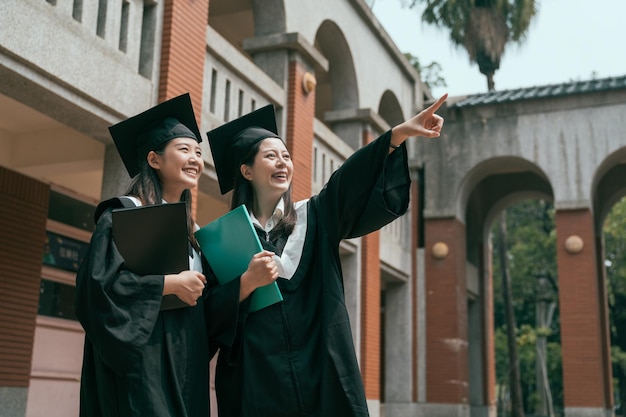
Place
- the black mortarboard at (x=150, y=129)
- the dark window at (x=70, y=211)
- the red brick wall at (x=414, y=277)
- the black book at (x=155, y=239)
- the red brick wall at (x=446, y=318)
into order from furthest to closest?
the red brick wall at (x=414, y=277), the red brick wall at (x=446, y=318), the dark window at (x=70, y=211), the black mortarboard at (x=150, y=129), the black book at (x=155, y=239)

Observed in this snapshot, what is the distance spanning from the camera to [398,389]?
647 inches

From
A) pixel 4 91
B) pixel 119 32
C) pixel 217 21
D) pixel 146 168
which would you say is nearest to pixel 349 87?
pixel 217 21

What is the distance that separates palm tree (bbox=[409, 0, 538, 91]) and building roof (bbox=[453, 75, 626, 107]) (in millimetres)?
6563

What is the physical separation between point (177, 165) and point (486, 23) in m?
22.3

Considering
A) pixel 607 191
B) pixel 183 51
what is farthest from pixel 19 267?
pixel 607 191

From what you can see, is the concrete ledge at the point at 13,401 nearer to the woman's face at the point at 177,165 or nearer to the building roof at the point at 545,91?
the woman's face at the point at 177,165

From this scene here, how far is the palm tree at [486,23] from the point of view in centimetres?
2406

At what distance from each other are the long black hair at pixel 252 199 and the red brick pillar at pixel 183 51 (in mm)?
4342

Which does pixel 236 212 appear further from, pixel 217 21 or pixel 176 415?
pixel 217 21

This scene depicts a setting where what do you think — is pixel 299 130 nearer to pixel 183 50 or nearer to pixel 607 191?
pixel 183 50

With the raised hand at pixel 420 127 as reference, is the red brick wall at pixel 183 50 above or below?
above

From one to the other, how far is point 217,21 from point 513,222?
30550mm

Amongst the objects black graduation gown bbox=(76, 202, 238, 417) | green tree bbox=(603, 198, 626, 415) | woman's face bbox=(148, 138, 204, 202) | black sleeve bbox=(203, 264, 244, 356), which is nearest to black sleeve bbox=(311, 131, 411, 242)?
black sleeve bbox=(203, 264, 244, 356)

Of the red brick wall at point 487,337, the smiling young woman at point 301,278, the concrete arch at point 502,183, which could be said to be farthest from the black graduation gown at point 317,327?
the red brick wall at point 487,337
